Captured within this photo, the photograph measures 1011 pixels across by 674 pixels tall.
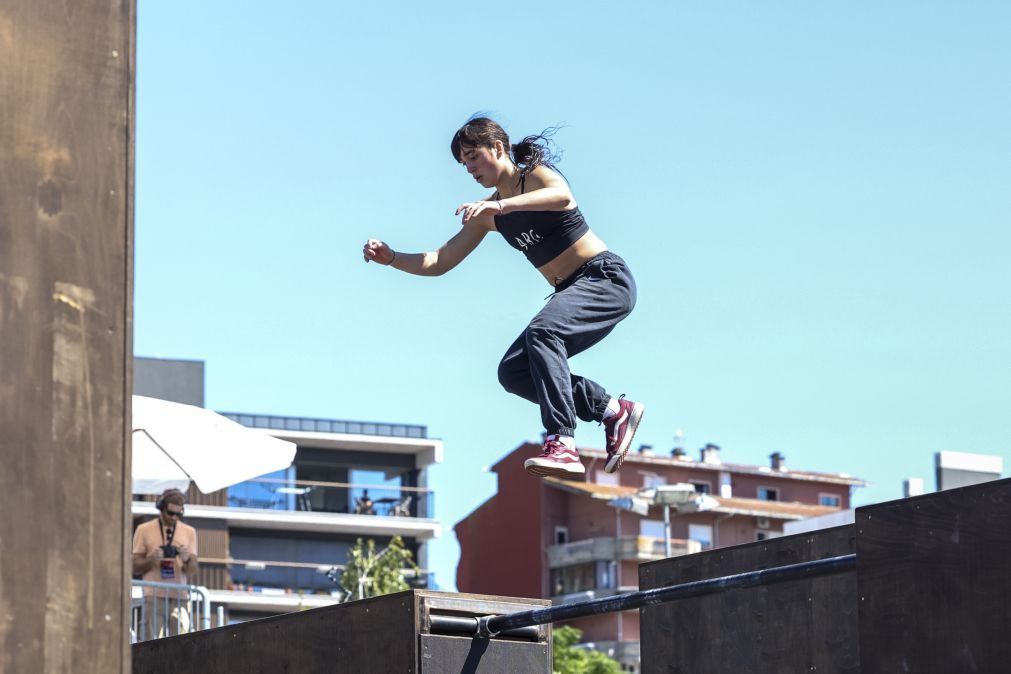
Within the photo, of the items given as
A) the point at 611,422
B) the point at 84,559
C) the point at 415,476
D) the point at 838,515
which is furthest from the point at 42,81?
the point at 415,476

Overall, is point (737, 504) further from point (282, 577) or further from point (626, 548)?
point (282, 577)

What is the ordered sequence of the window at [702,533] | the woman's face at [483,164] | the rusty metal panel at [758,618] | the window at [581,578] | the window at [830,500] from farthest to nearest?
the window at [830,500] < the window at [702,533] < the window at [581,578] < the woman's face at [483,164] < the rusty metal panel at [758,618]

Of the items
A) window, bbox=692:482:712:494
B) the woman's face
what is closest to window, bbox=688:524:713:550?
window, bbox=692:482:712:494

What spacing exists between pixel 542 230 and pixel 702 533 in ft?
219

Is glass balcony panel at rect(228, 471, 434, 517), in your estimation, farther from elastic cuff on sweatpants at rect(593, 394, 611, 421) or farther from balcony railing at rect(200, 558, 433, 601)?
elastic cuff on sweatpants at rect(593, 394, 611, 421)

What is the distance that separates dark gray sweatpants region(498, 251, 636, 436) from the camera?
272 inches

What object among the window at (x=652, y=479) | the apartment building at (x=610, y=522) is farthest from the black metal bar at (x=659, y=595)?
the window at (x=652, y=479)

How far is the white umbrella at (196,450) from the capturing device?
40.9 feet

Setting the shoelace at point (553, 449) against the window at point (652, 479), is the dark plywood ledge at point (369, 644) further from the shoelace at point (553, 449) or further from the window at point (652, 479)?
the window at point (652, 479)

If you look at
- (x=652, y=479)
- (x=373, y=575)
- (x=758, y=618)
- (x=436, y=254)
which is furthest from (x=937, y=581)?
(x=652, y=479)

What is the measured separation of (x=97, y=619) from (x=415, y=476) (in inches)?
2570

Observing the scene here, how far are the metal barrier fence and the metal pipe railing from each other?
515cm

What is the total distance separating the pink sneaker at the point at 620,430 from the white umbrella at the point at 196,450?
5552 mm

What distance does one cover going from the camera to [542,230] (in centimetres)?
708
